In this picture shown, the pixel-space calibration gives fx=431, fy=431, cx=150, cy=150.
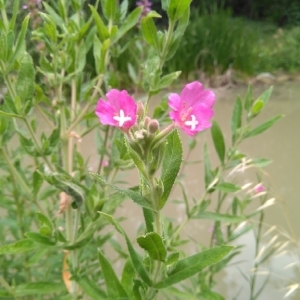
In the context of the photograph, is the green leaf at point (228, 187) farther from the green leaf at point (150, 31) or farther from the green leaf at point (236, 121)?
the green leaf at point (150, 31)

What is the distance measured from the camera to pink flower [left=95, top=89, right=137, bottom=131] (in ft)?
1.22

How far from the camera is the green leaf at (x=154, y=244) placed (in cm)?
38

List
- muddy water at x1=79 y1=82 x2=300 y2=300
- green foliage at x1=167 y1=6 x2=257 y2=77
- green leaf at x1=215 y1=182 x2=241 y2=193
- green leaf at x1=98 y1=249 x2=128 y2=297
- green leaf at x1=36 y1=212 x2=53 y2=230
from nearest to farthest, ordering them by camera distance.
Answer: green leaf at x1=98 y1=249 x2=128 y2=297 < green leaf at x1=36 y1=212 x2=53 y2=230 < green leaf at x1=215 y1=182 x2=241 y2=193 < muddy water at x1=79 y1=82 x2=300 y2=300 < green foliage at x1=167 y1=6 x2=257 y2=77

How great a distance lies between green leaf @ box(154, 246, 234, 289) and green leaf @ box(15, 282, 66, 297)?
28cm

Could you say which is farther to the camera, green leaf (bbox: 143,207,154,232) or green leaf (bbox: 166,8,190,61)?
green leaf (bbox: 166,8,190,61)

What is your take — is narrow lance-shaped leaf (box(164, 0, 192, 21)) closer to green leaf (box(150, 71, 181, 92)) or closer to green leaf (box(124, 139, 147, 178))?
green leaf (box(150, 71, 181, 92))

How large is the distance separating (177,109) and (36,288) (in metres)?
0.41

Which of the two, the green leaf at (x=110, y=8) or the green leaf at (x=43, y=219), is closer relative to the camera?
the green leaf at (x=43, y=219)

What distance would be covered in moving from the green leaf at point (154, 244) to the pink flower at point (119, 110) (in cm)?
10

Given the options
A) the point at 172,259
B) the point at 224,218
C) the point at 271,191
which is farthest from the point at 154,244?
the point at 271,191

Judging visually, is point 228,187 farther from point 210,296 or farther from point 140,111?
point 140,111

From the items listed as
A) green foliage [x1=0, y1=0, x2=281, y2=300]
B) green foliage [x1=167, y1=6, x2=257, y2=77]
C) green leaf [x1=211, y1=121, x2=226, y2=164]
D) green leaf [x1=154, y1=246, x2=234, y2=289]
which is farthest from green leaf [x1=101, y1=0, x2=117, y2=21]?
green foliage [x1=167, y1=6, x2=257, y2=77]

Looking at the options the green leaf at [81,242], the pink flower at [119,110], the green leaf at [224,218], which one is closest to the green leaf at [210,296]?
the green leaf at [224,218]

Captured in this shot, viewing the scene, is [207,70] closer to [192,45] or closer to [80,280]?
[192,45]
